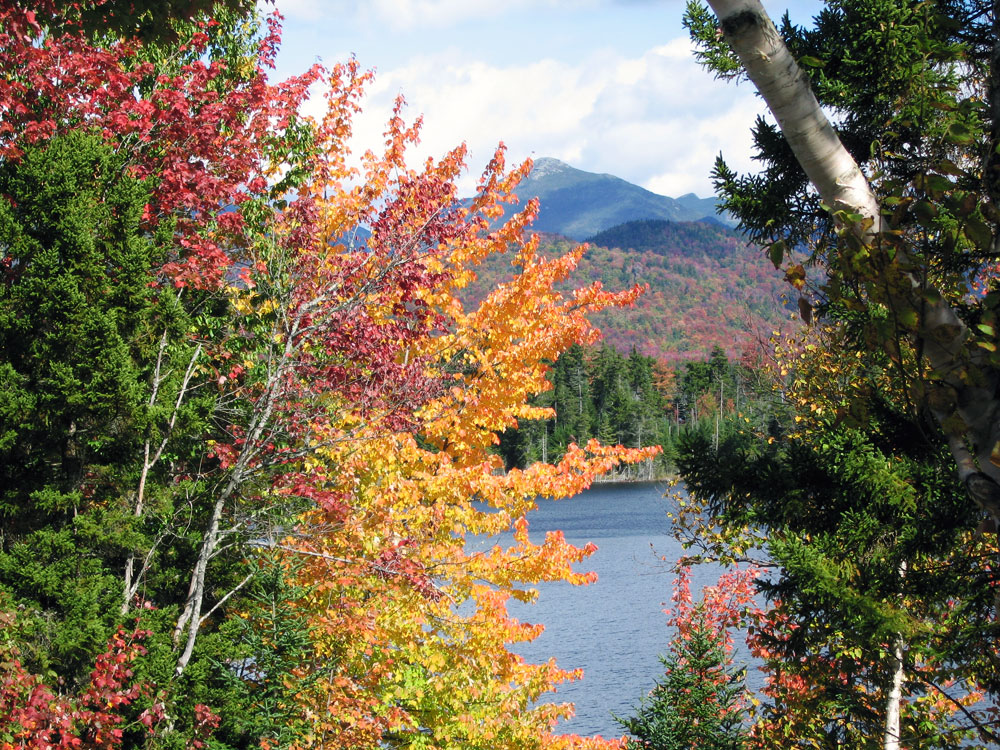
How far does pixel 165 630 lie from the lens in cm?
834

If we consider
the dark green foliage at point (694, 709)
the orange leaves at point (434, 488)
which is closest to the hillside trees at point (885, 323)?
the dark green foliage at point (694, 709)

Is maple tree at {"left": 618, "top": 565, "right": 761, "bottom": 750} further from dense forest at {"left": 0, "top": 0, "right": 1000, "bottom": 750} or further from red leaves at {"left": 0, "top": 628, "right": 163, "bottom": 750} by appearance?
red leaves at {"left": 0, "top": 628, "right": 163, "bottom": 750}

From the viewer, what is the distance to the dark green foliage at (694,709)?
33.9ft

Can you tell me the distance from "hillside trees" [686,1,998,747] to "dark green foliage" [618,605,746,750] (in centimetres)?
90

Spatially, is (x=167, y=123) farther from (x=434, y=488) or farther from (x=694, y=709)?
(x=694, y=709)

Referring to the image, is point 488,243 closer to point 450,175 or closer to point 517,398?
point 450,175

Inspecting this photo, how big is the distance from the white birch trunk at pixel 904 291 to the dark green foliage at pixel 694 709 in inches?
339

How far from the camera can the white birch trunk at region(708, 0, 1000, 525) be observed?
2.38 meters

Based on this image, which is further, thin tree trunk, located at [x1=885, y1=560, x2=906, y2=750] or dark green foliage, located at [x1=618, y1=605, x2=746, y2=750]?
dark green foliage, located at [x1=618, y1=605, x2=746, y2=750]

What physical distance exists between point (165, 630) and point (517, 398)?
442 cm

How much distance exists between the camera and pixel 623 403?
95000 mm

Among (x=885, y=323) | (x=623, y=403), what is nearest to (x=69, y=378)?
(x=885, y=323)

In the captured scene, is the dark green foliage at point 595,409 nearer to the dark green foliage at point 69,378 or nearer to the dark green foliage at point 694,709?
the dark green foliage at point 694,709

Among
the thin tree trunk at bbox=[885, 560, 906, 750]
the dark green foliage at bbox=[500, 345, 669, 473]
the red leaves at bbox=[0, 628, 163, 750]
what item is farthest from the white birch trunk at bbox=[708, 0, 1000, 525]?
the dark green foliage at bbox=[500, 345, 669, 473]
